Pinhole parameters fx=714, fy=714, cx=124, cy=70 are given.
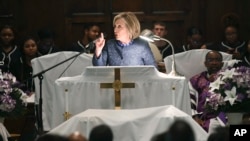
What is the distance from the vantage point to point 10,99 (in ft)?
22.4

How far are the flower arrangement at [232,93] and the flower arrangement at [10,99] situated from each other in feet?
6.02

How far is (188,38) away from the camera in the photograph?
33.3 ft

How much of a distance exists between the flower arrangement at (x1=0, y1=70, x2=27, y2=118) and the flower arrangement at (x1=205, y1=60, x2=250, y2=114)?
1.84 metres

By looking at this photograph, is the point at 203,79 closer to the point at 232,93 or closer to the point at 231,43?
→ the point at 232,93

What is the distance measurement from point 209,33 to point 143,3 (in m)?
1.14

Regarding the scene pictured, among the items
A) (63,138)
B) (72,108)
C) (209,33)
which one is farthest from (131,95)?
(209,33)

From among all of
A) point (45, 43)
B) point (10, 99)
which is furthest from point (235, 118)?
point (45, 43)

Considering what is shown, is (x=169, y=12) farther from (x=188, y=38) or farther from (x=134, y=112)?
(x=134, y=112)

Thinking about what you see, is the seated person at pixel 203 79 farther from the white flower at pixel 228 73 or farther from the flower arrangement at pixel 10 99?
the flower arrangement at pixel 10 99

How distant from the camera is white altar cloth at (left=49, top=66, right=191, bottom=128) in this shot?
22.1ft

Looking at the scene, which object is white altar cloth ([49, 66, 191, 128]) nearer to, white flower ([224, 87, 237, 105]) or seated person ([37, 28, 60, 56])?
white flower ([224, 87, 237, 105])

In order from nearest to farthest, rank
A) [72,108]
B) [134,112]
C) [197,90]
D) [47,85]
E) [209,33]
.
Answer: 1. [134,112]
2. [72,108]
3. [197,90]
4. [47,85]
5. [209,33]

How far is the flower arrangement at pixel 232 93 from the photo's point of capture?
21.1 ft

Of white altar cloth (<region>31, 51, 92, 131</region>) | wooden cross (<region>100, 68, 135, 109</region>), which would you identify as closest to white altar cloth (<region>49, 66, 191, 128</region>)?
wooden cross (<region>100, 68, 135, 109</region>)
